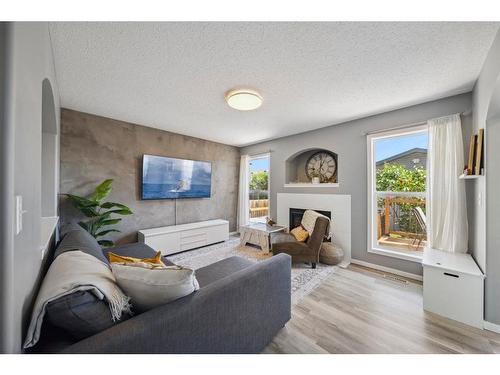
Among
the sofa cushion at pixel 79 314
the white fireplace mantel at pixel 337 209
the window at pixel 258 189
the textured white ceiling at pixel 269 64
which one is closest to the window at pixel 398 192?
the white fireplace mantel at pixel 337 209

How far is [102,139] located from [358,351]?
409cm

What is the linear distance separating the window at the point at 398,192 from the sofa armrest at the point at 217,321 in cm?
214

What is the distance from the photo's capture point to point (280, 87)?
214 centimetres

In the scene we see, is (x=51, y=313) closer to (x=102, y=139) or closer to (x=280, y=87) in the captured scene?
(x=280, y=87)

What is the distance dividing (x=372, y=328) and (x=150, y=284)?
6.14 feet

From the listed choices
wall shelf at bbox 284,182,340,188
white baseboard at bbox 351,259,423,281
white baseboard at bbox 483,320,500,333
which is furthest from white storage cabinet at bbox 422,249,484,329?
wall shelf at bbox 284,182,340,188

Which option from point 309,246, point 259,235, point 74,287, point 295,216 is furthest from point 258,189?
point 74,287

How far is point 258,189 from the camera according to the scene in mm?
5035

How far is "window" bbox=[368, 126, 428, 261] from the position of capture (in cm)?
267

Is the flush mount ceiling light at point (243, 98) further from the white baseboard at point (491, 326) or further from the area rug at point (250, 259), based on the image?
the white baseboard at point (491, 326)

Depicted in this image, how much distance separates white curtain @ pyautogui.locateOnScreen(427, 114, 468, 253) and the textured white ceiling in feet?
1.43
